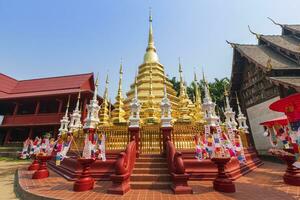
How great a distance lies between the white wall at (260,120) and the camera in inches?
603

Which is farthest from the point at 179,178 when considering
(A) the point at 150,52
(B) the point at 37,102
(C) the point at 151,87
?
(B) the point at 37,102

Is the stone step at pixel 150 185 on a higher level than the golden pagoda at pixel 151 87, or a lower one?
lower

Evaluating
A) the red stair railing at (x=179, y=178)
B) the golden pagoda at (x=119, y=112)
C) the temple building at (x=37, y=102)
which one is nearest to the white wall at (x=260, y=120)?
the golden pagoda at (x=119, y=112)

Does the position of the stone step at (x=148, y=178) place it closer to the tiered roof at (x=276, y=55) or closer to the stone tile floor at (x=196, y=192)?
the stone tile floor at (x=196, y=192)

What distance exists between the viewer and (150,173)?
7.08 meters

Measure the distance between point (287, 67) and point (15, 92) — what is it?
30333 millimetres

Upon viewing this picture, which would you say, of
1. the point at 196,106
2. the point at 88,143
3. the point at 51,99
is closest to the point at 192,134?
the point at 88,143

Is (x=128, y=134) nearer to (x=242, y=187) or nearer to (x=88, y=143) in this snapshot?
(x=88, y=143)

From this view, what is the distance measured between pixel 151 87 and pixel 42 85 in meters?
18.7

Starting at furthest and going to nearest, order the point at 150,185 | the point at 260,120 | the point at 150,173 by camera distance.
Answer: the point at 260,120, the point at 150,173, the point at 150,185

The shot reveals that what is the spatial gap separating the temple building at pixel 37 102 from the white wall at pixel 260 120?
1697 cm

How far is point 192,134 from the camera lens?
880cm

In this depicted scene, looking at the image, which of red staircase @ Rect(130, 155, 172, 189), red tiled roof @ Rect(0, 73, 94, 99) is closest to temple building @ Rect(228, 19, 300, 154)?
red staircase @ Rect(130, 155, 172, 189)

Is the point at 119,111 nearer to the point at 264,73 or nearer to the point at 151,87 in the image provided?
the point at 151,87
